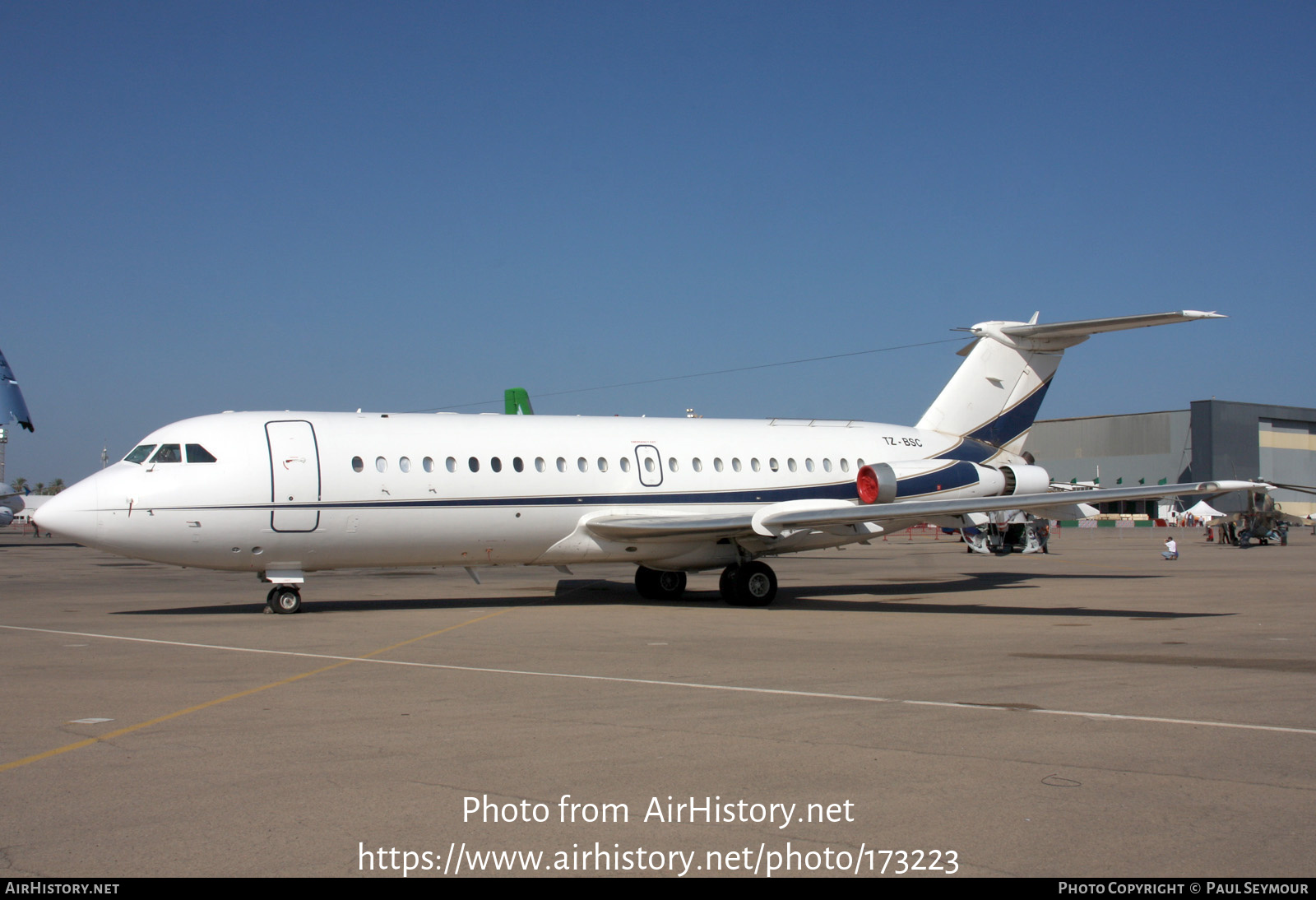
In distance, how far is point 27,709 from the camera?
9164mm

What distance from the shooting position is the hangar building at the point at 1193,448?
91.3m

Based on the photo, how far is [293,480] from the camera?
17375 mm

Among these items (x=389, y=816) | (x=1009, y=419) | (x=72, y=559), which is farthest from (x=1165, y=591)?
(x=72, y=559)

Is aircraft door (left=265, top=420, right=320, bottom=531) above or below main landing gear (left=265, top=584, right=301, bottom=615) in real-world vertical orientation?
above

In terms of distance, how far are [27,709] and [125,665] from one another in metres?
2.73

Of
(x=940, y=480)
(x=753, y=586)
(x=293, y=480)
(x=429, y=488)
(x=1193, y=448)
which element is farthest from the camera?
(x=1193, y=448)

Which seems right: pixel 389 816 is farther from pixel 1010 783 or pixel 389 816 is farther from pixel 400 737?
pixel 1010 783

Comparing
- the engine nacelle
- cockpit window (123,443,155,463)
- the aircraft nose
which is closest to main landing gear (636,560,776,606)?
the engine nacelle

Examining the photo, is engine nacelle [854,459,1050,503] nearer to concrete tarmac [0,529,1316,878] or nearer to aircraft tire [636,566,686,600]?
aircraft tire [636,566,686,600]

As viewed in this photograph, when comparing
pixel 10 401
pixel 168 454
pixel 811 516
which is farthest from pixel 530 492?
pixel 10 401

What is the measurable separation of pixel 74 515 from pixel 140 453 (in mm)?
1412

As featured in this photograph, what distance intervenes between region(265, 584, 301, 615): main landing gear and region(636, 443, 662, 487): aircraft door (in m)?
6.51

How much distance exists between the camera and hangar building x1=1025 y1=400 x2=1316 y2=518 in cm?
9131

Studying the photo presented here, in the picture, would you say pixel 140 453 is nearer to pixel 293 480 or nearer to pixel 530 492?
pixel 293 480
